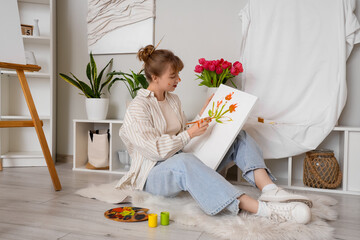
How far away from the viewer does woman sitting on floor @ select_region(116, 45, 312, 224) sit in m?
1.40

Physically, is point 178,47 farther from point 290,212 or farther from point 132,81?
point 290,212

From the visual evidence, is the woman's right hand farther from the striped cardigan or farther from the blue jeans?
the blue jeans

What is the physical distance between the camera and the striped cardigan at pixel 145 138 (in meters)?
1.61

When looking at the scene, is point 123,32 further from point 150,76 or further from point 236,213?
point 236,213

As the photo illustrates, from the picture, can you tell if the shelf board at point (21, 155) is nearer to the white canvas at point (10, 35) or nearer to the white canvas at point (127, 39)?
the white canvas at point (127, 39)

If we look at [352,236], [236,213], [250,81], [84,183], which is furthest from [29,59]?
[352,236]

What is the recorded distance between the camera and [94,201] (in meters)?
1.78

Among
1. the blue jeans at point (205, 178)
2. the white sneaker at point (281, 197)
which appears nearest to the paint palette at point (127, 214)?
the blue jeans at point (205, 178)

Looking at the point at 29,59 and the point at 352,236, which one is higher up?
the point at 29,59

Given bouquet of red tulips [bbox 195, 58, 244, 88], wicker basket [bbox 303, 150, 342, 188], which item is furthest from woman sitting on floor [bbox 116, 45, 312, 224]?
wicker basket [bbox 303, 150, 342, 188]

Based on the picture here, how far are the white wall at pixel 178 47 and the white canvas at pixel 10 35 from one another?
1.12m

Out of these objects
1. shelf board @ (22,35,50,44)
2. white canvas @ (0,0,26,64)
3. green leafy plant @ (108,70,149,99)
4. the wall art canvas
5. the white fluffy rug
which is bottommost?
the white fluffy rug

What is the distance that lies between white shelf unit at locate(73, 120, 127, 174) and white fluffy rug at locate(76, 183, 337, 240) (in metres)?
0.86

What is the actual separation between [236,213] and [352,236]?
1.51ft
